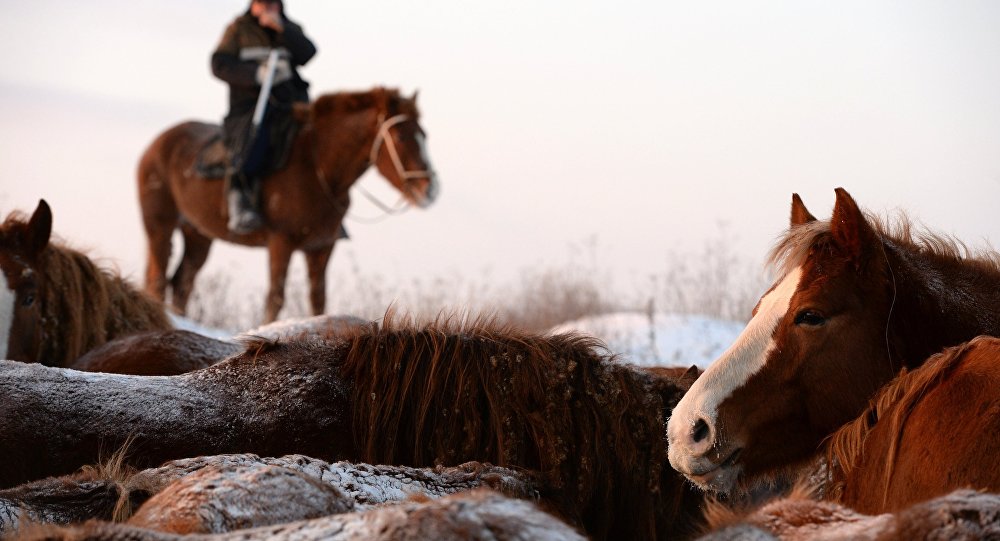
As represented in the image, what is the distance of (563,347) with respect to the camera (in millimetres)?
3535

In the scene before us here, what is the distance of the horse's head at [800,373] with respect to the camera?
306 centimetres

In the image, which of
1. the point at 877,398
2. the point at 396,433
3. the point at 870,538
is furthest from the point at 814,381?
the point at 870,538

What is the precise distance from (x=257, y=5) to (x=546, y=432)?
362 inches

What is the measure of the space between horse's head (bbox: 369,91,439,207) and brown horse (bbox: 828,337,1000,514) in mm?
8589

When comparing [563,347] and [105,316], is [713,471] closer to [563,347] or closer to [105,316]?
[563,347]

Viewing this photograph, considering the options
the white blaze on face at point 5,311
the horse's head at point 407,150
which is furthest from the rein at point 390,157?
the white blaze on face at point 5,311

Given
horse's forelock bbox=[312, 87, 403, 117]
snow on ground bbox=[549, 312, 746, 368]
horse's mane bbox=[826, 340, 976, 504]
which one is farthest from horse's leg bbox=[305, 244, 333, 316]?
horse's mane bbox=[826, 340, 976, 504]

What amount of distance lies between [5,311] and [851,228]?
12.1 ft

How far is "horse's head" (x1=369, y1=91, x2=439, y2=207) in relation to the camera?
1131 centimetres

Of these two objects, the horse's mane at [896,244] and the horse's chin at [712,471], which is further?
the horse's mane at [896,244]

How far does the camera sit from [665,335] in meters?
10.3

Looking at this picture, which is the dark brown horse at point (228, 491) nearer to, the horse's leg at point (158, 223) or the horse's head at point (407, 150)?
the horse's head at point (407, 150)

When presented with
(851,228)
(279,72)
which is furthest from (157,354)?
(279,72)

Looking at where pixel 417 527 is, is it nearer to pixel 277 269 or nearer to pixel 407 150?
pixel 407 150
